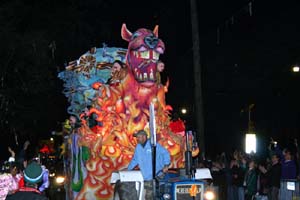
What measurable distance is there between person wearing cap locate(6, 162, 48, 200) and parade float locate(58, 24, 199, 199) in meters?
8.31

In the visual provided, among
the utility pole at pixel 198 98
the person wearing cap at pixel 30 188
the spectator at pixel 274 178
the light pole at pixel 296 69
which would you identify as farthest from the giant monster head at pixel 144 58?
the light pole at pixel 296 69

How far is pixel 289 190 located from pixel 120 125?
4.99m

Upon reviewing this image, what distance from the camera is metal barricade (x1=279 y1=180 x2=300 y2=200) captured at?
14594 mm

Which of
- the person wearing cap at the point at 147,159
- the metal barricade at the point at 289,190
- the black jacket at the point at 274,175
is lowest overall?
the metal barricade at the point at 289,190

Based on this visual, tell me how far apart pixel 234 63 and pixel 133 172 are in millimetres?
19493

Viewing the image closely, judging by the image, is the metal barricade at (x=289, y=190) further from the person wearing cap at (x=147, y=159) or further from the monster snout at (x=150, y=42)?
the monster snout at (x=150, y=42)

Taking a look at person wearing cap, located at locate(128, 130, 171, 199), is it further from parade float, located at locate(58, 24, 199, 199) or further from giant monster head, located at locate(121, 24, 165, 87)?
giant monster head, located at locate(121, 24, 165, 87)

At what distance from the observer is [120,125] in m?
15.8

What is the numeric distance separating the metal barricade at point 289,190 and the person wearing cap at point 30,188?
8771mm

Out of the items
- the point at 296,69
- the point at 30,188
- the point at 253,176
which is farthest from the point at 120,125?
the point at 296,69

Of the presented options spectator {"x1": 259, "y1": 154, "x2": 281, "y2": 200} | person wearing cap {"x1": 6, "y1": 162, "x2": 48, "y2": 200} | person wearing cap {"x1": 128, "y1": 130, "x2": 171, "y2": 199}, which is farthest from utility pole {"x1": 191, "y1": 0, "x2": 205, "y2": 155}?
person wearing cap {"x1": 6, "y1": 162, "x2": 48, "y2": 200}

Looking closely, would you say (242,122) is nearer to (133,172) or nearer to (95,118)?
(95,118)

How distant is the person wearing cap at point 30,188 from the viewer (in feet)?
21.5

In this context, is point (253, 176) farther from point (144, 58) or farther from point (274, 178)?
point (144, 58)
